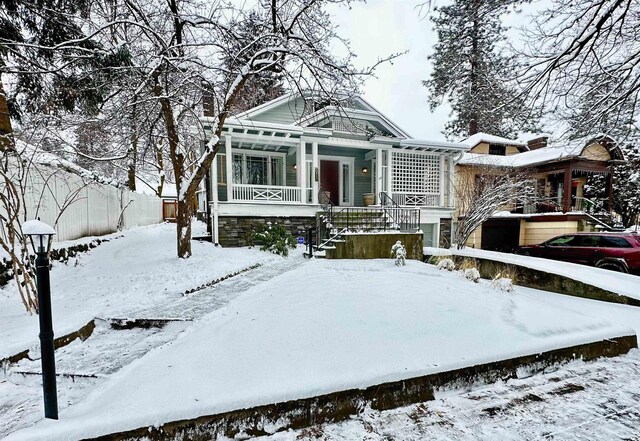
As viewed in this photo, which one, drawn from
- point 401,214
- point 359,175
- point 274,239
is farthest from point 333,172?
point 274,239

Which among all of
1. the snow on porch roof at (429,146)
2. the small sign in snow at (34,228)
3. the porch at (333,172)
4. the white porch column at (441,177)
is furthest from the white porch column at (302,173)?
the small sign in snow at (34,228)

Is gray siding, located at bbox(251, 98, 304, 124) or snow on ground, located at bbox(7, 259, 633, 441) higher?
gray siding, located at bbox(251, 98, 304, 124)

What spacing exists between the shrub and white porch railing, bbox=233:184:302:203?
44.5 inches

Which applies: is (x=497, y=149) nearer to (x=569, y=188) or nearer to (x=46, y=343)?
(x=569, y=188)

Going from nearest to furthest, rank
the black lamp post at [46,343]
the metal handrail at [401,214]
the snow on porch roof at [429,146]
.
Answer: the black lamp post at [46,343], the metal handrail at [401,214], the snow on porch roof at [429,146]

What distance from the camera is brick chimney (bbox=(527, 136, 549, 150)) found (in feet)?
55.3

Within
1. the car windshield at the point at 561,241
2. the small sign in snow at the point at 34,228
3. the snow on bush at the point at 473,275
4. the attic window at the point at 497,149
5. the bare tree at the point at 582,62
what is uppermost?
the attic window at the point at 497,149

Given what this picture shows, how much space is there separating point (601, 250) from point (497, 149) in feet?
A: 36.5

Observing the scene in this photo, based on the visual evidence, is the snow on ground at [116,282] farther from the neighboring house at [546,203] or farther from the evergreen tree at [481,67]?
the neighboring house at [546,203]

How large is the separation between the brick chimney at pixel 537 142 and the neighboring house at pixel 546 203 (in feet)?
8.49

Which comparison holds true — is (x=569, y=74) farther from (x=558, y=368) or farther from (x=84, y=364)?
(x=84, y=364)

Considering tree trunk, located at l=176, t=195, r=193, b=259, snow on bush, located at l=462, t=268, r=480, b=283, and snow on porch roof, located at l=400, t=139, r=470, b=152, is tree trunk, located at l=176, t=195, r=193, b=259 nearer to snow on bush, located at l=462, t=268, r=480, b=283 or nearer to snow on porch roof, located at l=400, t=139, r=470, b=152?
snow on bush, located at l=462, t=268, r=480, b=283

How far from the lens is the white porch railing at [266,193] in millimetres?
9934

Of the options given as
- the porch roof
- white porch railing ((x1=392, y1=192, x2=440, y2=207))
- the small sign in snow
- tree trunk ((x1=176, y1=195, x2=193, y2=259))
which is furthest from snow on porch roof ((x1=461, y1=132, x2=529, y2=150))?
the small sign in snow
